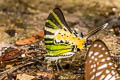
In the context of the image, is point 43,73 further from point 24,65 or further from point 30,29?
point 30,29

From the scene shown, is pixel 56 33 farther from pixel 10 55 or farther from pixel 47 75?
pixel 10 55

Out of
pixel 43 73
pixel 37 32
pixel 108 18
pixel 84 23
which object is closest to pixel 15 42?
pixel 37 32

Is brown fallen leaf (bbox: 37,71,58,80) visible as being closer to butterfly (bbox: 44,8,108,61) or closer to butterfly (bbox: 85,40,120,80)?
butterfly (bbox: 44,8,108,61)

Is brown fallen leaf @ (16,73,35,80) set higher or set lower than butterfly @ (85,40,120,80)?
lower

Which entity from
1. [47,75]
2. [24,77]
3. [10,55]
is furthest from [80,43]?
[10,55]

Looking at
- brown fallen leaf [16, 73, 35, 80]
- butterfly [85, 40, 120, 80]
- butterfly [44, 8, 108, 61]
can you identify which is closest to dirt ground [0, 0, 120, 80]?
brown fallen leaf [16, 73, 35, 80]

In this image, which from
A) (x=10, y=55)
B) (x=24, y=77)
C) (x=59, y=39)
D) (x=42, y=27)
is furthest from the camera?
(x=42, y=27)
